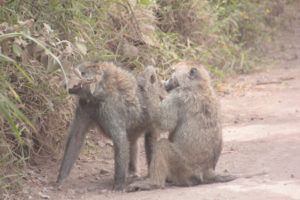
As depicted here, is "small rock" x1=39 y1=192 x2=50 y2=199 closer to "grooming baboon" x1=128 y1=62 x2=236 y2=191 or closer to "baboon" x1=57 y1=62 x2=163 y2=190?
"baboon" x1=57 y1=62 x2=163 y2=190

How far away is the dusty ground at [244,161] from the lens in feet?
18.8

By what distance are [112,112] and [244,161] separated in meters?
1.46

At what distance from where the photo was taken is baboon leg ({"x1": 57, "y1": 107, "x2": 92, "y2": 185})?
6.44 m

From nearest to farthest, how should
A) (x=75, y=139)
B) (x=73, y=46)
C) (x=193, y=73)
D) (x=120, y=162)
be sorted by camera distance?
(x=120, y=162), (x=193, y=73), (x=75, y=139), (x=73, y=46)

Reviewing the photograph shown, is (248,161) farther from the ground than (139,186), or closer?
farther from the ground

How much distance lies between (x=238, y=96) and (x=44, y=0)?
4.12 m

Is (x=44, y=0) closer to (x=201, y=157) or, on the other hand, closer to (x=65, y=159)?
(x=65, y=159)

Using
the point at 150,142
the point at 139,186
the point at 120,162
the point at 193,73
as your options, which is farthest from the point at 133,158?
the point at 193,73

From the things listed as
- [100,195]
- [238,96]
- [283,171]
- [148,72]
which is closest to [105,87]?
[148,72]

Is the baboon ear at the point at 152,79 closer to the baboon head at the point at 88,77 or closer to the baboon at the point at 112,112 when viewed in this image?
the baboon at the point at 112,112

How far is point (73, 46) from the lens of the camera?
6.58 m

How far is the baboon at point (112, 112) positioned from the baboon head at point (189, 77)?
36cm

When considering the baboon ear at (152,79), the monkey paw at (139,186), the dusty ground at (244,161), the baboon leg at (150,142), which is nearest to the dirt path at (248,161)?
the dusty ground at (244,161)

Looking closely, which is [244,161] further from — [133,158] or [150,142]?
[133,158]
